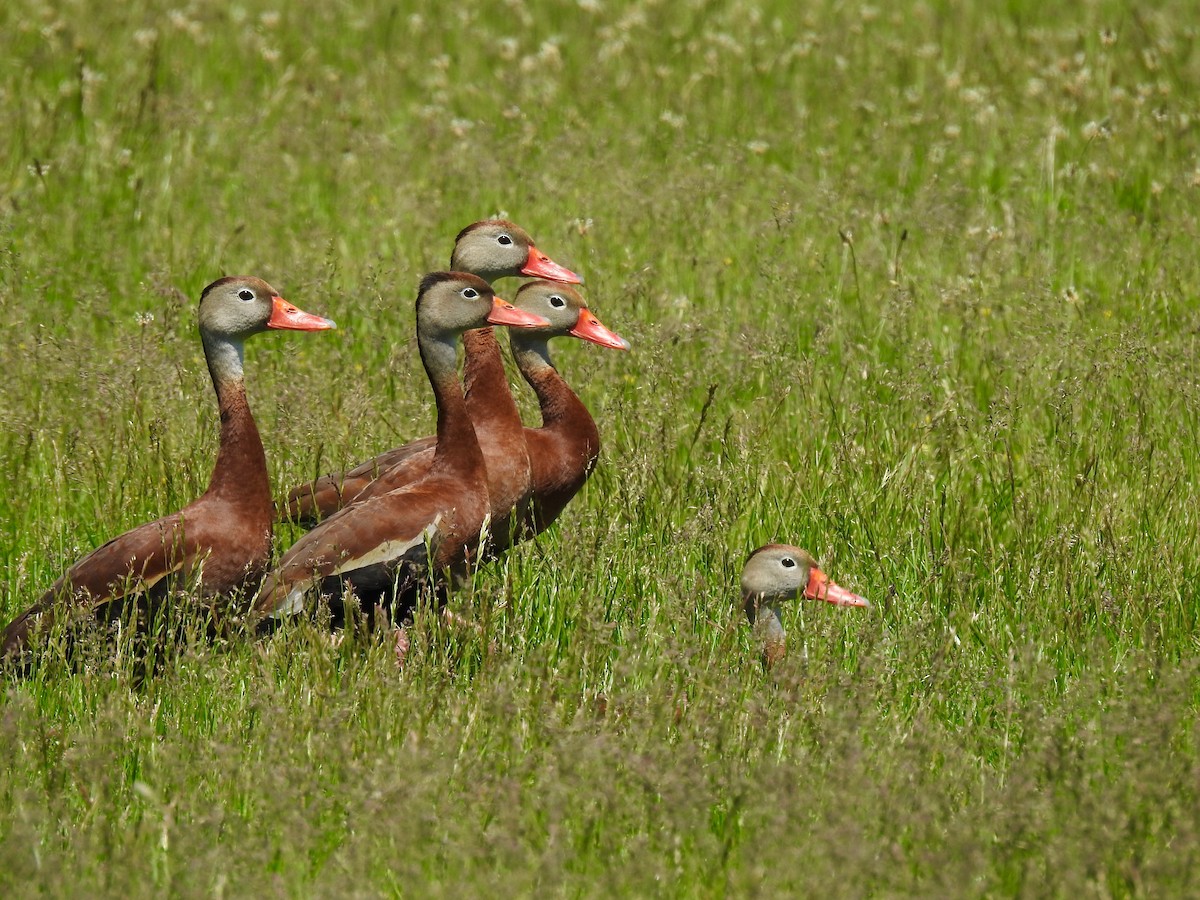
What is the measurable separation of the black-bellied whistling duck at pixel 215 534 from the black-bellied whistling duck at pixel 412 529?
0.50ft

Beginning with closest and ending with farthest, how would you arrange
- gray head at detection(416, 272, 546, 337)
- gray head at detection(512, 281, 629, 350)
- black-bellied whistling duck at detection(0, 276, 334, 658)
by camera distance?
black-bellied whistling duck at detection(0, 276, 334, 658) → gray head at detection(416, 272, 546, 337) → gray head at detection(512, 281, 629, 350)

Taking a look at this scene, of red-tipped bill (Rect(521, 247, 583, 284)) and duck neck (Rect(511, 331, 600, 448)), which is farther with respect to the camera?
red-tipped bill (Rect(521, 247, 583, 284))

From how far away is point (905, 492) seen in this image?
19.7 ft

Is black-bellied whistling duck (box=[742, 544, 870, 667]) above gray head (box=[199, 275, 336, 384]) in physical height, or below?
below

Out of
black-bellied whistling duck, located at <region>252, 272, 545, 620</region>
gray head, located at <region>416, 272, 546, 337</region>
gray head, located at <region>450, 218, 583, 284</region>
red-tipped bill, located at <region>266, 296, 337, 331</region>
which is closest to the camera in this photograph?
black-bellied whistling duck, located at <region>252, 272, 545, 620</region>

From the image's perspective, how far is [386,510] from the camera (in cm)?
538

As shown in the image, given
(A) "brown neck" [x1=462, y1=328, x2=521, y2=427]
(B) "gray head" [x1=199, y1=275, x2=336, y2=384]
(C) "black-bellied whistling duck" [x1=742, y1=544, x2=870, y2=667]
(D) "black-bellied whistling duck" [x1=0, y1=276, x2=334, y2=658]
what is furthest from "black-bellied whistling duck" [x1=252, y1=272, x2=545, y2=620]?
(C) "black-bellied whistling duck" [x1=742, y1=544, x2=870, y2=667]

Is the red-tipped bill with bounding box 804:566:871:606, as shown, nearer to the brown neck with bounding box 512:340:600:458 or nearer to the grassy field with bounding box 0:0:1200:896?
the grassy field with bounding box 0:0:1200:896

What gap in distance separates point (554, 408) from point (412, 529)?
1.17 metres

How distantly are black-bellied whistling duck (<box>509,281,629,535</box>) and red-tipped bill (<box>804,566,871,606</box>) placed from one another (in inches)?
39.6

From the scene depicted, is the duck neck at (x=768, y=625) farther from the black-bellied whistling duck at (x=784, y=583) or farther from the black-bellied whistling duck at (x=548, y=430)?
the black-bellied whistling duck at (x=548, y=430)

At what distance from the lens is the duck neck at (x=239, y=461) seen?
524 cm

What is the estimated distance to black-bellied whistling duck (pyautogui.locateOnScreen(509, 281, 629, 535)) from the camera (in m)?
6.12

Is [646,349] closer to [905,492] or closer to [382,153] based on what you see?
[905,492]
